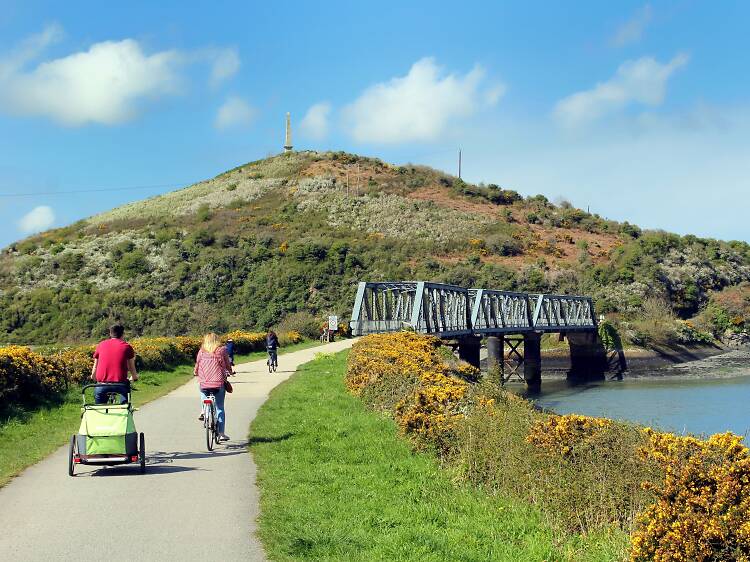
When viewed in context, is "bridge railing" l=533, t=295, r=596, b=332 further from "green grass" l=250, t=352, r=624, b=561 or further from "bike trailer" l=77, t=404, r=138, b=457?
"bike trailer" l=77, t=404, r=138, b=457

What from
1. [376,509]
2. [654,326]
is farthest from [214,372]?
[654,326]

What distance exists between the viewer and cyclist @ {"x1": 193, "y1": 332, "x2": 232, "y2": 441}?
12.5 meters

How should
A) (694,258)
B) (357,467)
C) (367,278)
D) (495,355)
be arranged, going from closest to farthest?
(357,467) → (495,355) → (367,278) → (694,258)

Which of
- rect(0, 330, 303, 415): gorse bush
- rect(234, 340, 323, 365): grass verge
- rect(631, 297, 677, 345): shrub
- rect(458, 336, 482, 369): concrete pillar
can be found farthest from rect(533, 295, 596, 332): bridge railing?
rect(0, 330, 303, 415): gorse bush

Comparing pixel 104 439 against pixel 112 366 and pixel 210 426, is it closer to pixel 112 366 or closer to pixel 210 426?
pixel 112 366

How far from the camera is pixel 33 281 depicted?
78500 mm

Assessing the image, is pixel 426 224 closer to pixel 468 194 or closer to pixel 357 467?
pixel 468 194

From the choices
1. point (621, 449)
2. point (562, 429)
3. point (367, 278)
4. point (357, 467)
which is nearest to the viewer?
point (621, 449)

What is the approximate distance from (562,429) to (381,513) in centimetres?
236

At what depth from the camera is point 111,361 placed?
11195 millimetres

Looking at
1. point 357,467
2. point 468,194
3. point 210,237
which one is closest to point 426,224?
point 468,194

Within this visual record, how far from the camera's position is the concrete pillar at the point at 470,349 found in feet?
148

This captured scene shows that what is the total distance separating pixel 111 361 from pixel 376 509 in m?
4.75

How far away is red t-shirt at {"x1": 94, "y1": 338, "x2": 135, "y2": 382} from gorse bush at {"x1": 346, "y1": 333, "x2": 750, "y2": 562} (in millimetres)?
4134
